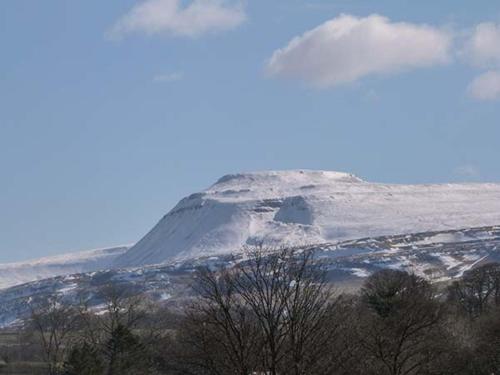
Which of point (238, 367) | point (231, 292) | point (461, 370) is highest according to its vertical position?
point (231, 292)

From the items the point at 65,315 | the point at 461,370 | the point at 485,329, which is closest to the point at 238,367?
the point at 461,370

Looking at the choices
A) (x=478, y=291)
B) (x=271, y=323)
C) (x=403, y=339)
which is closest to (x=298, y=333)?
(x=271, y=323)

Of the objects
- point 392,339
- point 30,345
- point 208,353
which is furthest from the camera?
point 30,345

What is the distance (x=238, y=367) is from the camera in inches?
→ 1371

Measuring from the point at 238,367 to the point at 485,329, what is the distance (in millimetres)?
32850

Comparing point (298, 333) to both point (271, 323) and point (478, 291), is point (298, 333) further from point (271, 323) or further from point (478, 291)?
point (478, 291)

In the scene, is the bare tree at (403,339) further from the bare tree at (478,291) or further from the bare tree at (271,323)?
the bare tree at (478,291)

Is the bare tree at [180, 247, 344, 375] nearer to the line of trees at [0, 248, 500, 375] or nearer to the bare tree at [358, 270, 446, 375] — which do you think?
the line of trees at [0, 248, 500, 375]

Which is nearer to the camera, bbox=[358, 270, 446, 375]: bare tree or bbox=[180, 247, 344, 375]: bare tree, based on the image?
bbox=[180, 247, 344, 375]: bare tree

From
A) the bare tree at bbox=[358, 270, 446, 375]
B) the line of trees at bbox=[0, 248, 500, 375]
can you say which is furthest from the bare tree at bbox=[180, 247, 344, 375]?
the bare tree at bbox=[358, 270, 446, 375]

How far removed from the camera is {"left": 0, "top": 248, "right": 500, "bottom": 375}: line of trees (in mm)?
36438

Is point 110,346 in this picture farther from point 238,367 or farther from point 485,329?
point 238,367

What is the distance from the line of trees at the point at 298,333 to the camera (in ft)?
120

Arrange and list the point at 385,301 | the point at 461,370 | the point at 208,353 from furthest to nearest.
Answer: the point at 385,301 → the point at 461,370 → the point at 208,353
